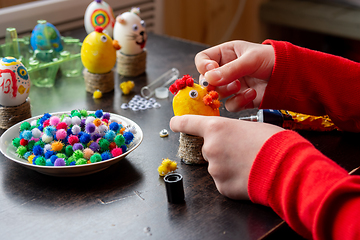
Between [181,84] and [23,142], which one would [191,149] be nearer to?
[181,84]

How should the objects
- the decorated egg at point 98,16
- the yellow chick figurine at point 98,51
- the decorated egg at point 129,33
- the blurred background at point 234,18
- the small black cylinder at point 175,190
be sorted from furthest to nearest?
the blurred background at point 234,18 < the decorated egg at point 98,16 < the decorated egg at point 129,33 < the yellow chick figurine at point 98,51 < the small black cylinder at point 175,190

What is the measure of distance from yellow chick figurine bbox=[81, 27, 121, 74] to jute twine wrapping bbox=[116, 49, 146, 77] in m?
0.12

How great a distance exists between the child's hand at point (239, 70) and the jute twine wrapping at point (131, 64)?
385 millimetres

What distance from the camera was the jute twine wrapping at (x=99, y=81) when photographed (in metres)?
1.03

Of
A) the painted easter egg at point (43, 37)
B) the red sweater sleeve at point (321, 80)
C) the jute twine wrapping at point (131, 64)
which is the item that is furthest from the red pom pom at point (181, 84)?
the painted easter egg at point (43, 37)

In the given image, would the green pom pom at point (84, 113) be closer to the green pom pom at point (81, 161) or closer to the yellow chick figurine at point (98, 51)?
the green pom pom at point (81, 161)

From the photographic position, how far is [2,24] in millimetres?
1383

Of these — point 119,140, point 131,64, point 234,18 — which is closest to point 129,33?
point 131,64

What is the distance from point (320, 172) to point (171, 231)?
24 centimetres

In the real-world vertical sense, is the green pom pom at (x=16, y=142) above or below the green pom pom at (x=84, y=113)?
below

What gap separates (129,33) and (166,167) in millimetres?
602

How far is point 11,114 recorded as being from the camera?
0.84m

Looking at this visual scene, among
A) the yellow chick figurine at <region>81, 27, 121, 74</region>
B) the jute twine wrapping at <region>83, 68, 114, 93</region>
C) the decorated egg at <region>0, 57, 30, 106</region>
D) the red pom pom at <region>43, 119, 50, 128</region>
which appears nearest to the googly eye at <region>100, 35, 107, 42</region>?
the yellow chick figurine at <region>81, 27, 121, 74</region>

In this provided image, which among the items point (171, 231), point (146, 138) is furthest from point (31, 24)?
point (171, 231)
